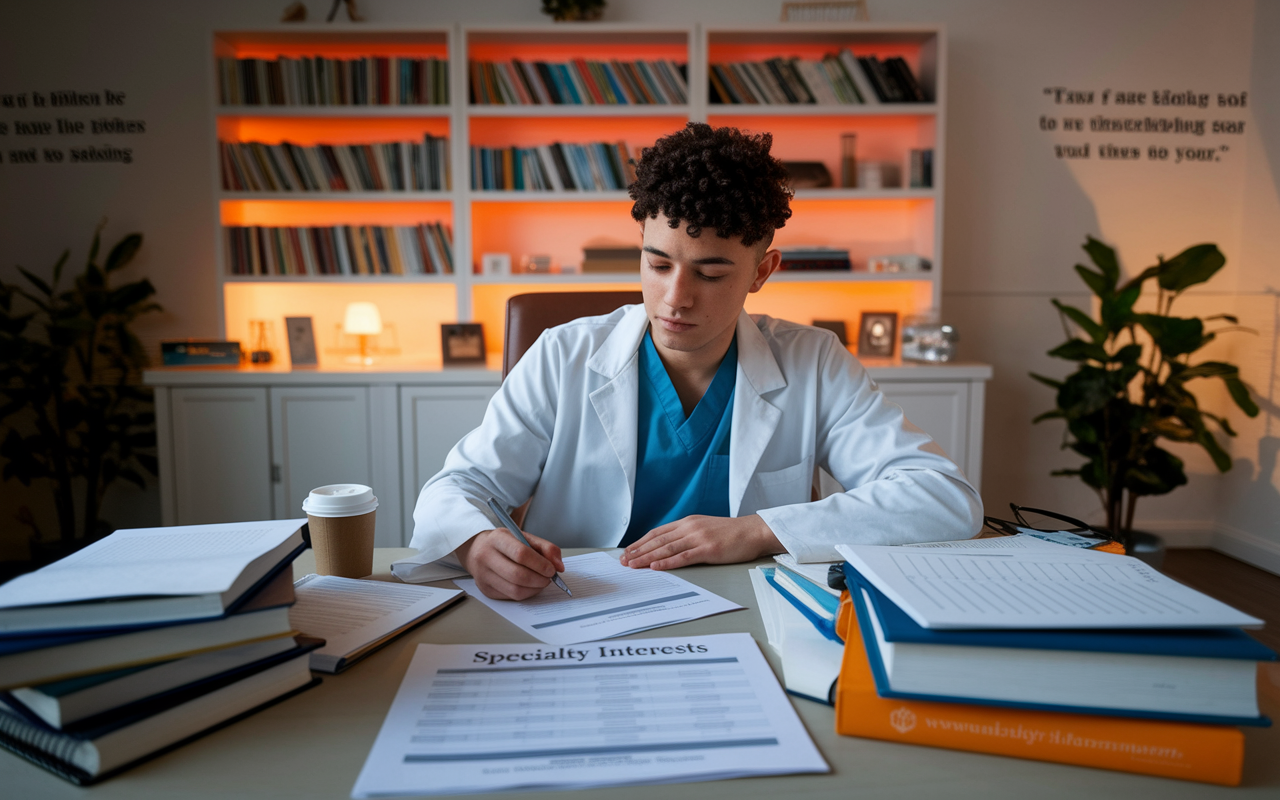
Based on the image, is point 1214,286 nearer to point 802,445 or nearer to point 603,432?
point 802,445

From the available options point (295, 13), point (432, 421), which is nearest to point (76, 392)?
point (432, 421)

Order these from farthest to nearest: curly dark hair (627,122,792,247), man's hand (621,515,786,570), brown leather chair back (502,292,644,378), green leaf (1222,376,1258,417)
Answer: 1. green leaf (1222,376,1258,417)
2. brown leather chair back (502,292,644,378)
3. curly dark hair (627,122,792,247)
4. man's hand (621,515,786,570)

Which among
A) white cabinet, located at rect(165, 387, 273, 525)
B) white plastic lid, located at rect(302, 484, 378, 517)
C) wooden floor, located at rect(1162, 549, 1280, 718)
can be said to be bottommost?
wooden floor, located at rect(1162, 549, 1280, 718)

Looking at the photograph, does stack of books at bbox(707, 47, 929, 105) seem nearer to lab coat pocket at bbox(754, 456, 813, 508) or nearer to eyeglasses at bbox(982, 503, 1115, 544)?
lab coat pocket at bbox(754, 456, 813, 508)

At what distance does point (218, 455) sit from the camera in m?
2.69

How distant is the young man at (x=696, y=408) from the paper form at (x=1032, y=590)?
353mm

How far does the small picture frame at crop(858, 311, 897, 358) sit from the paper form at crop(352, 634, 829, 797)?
8.28ft

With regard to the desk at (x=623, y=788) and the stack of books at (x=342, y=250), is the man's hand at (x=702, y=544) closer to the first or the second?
the desk at (x=623, y=788)

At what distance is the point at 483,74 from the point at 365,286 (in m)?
0.99

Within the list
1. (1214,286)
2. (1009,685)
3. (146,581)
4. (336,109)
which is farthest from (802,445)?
(1214,286)

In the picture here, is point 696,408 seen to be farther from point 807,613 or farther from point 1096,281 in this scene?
point 1096,281

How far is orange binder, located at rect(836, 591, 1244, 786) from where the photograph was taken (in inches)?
20.7

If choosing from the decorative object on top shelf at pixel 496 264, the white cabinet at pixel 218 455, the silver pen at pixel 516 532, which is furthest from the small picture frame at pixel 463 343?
the silver pen at pixel 516 532

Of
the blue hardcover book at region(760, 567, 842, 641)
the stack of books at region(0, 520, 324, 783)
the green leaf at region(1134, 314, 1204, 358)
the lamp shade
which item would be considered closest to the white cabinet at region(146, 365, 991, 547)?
the lamp shade
